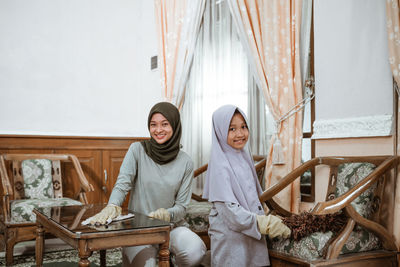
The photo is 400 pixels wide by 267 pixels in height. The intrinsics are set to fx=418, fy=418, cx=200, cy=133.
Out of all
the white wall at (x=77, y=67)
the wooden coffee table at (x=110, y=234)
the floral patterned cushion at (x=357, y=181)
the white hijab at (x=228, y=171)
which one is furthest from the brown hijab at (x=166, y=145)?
the white wall at (x=77, y=67)

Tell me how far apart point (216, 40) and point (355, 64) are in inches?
69.1

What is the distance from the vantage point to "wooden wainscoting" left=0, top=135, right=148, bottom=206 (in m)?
4.34

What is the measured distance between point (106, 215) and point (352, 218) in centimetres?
128

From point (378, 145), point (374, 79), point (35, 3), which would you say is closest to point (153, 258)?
point (378, 145)

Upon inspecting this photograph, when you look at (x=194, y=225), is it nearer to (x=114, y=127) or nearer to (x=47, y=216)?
(x=47, y=216)

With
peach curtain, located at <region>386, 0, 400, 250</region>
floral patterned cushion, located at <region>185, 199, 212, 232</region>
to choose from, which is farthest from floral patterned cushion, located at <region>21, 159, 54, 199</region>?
peach curtain, located at <region>386, 0, 400, 250</region>

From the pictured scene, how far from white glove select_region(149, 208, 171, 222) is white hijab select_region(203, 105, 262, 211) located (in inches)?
10.1

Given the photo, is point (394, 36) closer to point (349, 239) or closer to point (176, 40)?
point (349, 239)

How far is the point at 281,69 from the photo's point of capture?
3367 mm

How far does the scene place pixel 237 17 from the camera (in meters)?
3.73

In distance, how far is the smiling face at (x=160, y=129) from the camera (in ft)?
7.94

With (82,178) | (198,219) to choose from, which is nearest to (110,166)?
(82,178)

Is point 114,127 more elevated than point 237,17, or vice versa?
point 237,17

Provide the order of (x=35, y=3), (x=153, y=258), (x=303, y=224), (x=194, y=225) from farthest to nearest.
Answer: (x=35, y=3) < (x=194, y=225) < (x=303, y=224) < (x=153, y=258)
